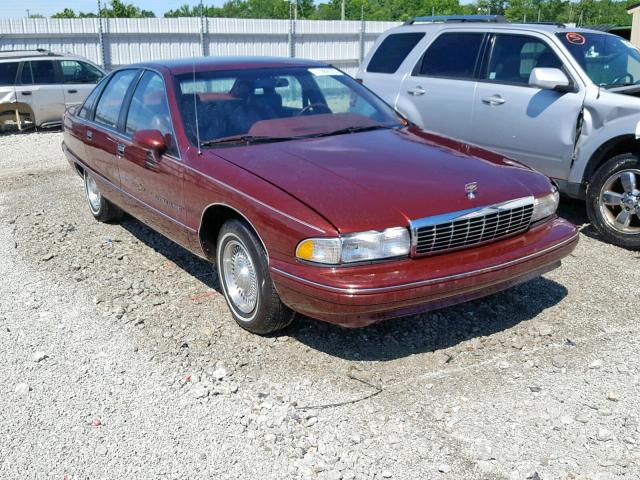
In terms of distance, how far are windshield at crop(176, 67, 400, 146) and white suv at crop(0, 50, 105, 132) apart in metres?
9.78

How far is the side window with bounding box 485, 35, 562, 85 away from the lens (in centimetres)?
645

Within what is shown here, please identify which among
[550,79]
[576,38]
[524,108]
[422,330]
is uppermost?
[576,38]

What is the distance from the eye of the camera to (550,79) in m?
6.02

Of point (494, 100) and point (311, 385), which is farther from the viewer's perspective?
point (494, 100)

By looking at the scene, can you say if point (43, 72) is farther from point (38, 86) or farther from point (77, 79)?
point (77, 79)

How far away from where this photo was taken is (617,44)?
22.2ft

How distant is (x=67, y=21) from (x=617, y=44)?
16.1 m

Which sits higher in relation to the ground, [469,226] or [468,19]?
[468,19]

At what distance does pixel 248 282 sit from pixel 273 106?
1.41m

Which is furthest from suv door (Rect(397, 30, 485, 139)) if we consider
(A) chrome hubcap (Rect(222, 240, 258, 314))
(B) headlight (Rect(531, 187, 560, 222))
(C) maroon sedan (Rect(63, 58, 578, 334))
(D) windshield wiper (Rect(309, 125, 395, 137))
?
(A) chrome hubcap (Rect(222, 240, 258, 314))

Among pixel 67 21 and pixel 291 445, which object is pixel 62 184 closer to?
pixel 291 445

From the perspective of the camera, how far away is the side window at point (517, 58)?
645 cm

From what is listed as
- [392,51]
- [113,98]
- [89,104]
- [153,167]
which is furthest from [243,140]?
[392,51]

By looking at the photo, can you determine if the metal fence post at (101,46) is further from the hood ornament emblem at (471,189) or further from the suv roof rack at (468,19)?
the hood ornament emblem at (471,189)
